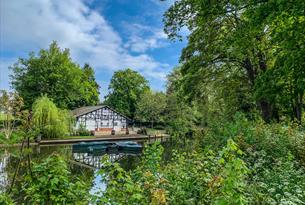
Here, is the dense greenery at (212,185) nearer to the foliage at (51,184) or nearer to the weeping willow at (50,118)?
the foliage at (51,184)

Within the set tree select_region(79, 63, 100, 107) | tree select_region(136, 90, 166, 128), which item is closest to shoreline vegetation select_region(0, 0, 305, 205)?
tree select_region(136, 90, 166, 128)

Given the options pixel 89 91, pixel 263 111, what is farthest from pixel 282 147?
pixel 89 91

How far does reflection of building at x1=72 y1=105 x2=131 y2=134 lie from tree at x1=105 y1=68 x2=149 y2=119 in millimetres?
6059

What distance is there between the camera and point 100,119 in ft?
136

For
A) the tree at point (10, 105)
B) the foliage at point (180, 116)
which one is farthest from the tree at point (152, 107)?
the tree at point (10, 105)

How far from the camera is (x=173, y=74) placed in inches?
1677

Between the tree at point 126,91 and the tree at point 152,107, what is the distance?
21.8 ft

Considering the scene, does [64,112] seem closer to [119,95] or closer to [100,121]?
[100,121]

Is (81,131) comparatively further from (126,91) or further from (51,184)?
(51,184)

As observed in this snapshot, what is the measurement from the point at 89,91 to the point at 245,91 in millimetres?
35134

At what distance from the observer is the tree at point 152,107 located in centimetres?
4075

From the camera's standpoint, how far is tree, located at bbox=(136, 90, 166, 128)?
40.8m

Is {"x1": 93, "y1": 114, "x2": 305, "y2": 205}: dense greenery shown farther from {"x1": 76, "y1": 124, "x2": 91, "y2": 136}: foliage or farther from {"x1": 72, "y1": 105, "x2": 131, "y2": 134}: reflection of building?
{"x1": 72, "y1": 105, "x2": 131, "y2": 134}: reflection of building

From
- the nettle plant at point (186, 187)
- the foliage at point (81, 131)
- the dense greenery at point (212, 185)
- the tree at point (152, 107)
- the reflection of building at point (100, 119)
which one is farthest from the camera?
the tree at point (152, 107)
